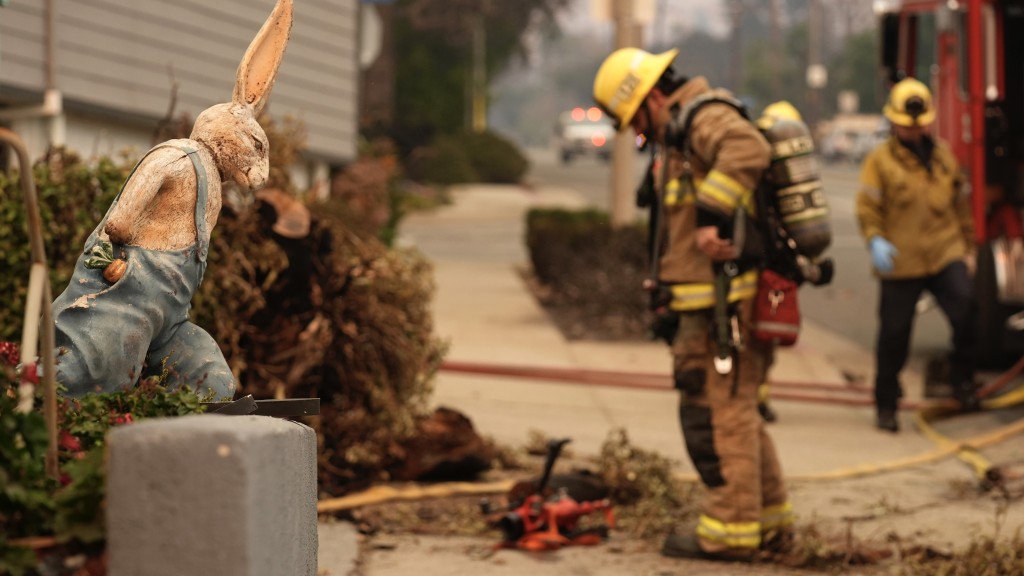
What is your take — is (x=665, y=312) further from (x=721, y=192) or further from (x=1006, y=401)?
(x=1006, y=401)

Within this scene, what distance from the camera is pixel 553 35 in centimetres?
4897

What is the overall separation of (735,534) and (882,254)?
3.52 m

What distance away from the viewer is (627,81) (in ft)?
20.6

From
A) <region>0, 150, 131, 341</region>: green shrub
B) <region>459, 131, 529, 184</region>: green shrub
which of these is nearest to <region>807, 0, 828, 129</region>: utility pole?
<region>459, 131, 529, 184</region>: green shrub

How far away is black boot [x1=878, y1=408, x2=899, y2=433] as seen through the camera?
935 centimetres

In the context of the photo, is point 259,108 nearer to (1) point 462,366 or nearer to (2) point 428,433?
(2) point 428,433

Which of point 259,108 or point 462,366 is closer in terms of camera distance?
point 259,108

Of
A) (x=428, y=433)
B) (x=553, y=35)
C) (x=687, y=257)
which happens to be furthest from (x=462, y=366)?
(x=553, y=35)

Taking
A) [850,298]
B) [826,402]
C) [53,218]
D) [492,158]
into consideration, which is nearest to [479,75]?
[492,158]

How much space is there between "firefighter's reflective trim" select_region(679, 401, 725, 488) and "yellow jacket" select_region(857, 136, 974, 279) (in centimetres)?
351

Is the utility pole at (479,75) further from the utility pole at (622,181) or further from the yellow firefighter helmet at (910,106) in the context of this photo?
the yellow firefighter helmet at (910,106)

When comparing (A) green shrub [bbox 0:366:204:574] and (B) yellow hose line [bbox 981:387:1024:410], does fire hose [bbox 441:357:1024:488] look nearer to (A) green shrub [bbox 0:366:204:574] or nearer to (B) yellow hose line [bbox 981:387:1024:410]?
(B) yellow hose line [bbox 981:387:1024:410]

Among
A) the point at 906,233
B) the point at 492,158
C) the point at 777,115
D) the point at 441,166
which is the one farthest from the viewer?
the point at 492,158

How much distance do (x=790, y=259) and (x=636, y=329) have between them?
6.50 meters
